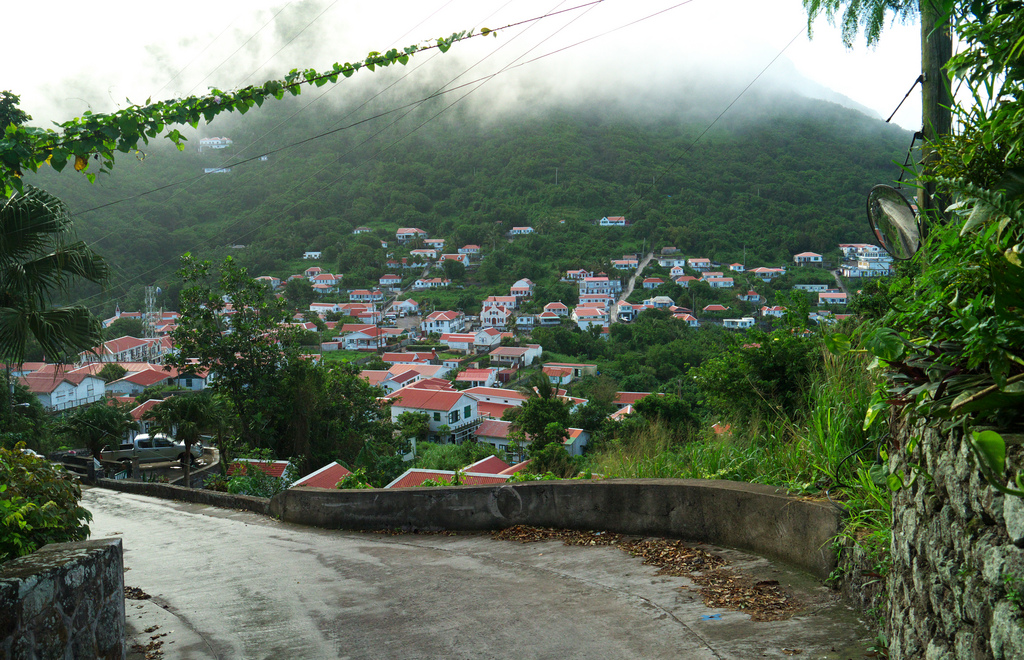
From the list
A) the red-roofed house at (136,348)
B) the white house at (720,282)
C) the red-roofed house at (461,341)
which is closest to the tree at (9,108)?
the red-roofed house at (136,348)

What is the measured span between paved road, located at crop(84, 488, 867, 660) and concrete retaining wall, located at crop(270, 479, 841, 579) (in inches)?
7.9

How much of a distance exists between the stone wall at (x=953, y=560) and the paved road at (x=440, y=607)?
597 mm

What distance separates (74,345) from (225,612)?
12.6 feet

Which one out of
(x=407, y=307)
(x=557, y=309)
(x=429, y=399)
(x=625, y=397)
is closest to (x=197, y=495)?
(x=429, y=399)

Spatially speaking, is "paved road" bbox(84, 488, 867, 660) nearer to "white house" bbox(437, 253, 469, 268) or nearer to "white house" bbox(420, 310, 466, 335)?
"white house" bbox(420, 310, 466, 335)

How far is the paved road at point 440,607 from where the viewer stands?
319 cm

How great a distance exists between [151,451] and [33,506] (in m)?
22.1

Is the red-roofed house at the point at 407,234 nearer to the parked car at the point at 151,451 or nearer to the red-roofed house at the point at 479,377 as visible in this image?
the red-roofed house at the point at 479,377

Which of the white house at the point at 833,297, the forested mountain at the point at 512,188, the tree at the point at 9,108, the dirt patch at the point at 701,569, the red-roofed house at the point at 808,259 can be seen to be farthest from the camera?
the forested mountain at the point at 512,188

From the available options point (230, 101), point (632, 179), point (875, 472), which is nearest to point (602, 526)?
point (875, 472)

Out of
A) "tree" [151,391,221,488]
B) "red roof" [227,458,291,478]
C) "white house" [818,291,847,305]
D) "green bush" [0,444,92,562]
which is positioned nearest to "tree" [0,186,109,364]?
"green bush" [0,444,92,562]

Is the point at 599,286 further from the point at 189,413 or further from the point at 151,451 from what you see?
the point at 189,413

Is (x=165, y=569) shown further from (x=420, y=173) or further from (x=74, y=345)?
(x=420, y=173)

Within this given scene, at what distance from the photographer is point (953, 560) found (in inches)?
Answer: 81.6
